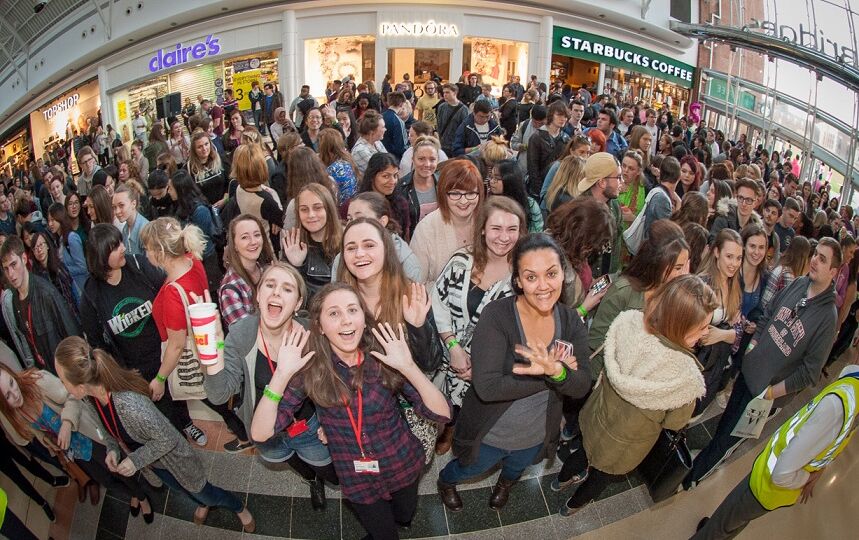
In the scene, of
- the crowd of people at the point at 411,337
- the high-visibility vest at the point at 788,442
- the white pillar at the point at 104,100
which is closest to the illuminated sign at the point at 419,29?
the white pillar at the point at 104,100

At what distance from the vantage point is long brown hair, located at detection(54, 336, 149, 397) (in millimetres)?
2387

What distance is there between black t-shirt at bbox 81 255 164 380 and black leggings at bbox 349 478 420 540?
1721 millimetres

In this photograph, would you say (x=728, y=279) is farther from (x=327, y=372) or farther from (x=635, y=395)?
(x=327, y=372)

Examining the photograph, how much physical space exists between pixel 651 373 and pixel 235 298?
2.14 meters

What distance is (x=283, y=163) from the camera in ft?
16.5

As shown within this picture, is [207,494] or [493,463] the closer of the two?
[493,463]

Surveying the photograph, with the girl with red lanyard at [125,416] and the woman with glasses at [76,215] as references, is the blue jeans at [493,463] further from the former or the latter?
the woman with glasses at [76,215]

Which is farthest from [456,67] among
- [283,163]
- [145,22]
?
[283,163]

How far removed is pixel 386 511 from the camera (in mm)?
2367

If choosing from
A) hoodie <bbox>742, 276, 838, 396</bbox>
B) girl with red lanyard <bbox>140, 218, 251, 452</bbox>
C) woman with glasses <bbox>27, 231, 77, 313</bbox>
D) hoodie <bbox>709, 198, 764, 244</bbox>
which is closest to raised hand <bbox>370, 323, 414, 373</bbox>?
girl with red lanyard <bbox>140, 218, 251, 452</bbox>

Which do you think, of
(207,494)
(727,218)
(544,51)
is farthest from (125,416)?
(544,51)

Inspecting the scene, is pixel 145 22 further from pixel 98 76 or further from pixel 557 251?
pixel 557 251

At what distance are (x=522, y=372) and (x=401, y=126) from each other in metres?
4.93

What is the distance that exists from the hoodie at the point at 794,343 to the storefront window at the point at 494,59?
14.7 meters
